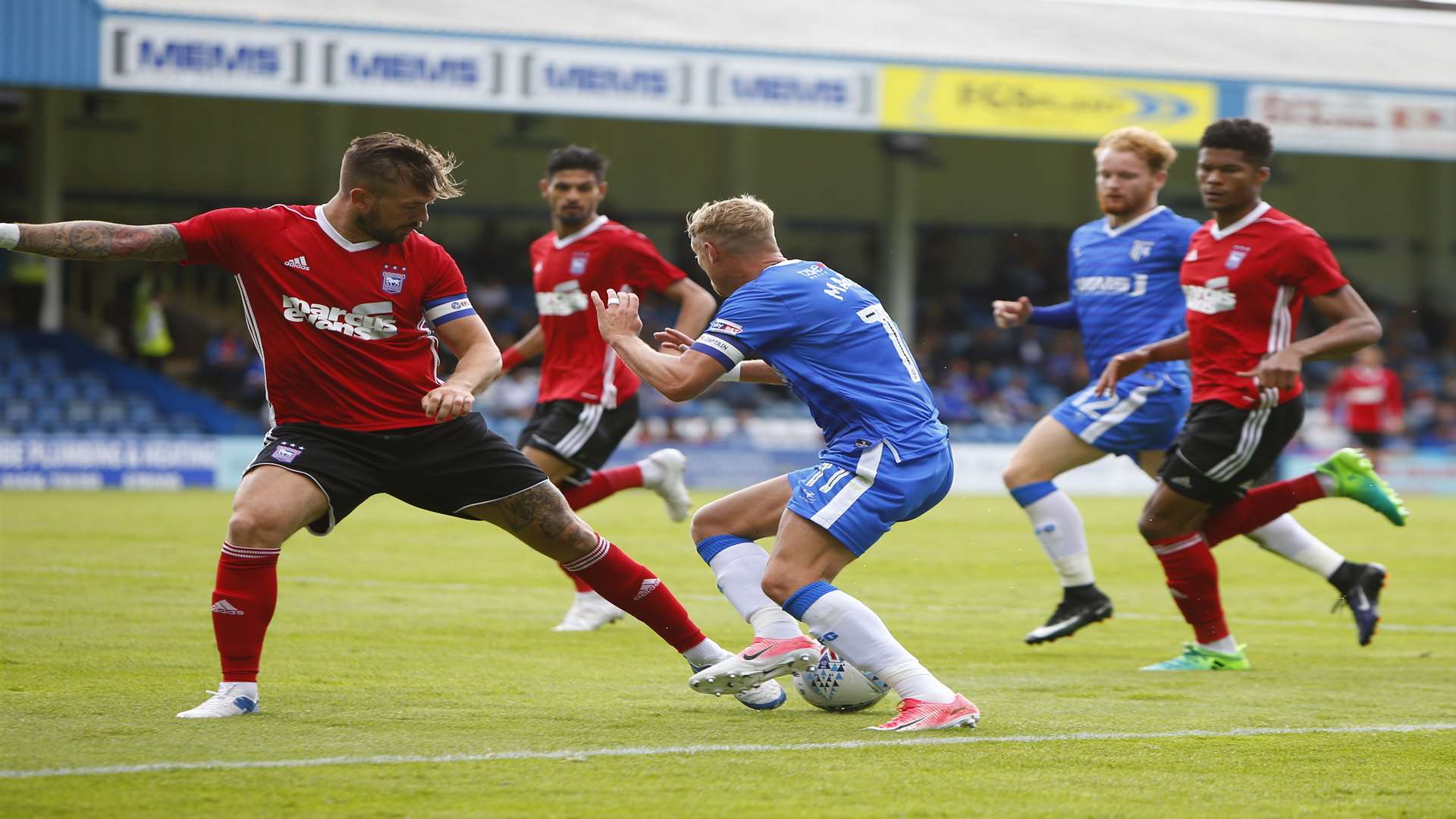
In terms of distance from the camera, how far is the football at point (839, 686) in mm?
5891

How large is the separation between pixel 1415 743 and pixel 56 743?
13.0ft

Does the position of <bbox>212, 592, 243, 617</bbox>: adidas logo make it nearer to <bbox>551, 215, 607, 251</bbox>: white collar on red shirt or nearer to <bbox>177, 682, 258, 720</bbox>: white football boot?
<bbox>177, 682, 258, 720</bbox>: white football boot

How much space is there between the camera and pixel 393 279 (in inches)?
228

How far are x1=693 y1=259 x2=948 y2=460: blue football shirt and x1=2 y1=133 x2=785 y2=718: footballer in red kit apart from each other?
872 millimetres

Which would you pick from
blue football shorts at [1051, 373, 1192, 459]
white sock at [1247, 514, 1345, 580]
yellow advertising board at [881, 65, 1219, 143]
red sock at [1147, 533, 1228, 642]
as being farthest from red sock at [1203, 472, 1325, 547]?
yellow advertising board at [881, 65, 1219, 143]

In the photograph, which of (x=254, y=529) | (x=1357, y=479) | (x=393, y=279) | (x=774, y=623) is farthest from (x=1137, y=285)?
(x=254, y=529)

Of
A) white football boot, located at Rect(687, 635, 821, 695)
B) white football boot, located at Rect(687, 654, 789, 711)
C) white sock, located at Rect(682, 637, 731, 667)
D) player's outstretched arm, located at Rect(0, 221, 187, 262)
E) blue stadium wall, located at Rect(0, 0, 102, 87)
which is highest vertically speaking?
blue stadium wall, located at Rect(0, 0, 102, 87)

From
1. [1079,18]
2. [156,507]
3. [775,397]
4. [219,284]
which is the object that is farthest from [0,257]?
[1079,18]

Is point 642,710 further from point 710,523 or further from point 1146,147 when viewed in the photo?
point 1146,147

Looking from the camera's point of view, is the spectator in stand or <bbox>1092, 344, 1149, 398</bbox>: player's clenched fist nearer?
<bbox>1092, 344, 1149, 398</bbox>: player's clenched fist

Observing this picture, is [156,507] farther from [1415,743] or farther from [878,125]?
[1415,743]

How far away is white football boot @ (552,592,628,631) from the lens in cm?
859

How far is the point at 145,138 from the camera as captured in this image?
29766 mm

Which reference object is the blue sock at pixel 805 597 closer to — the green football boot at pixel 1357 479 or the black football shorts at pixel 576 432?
the green football boot at pixel 1357 479
